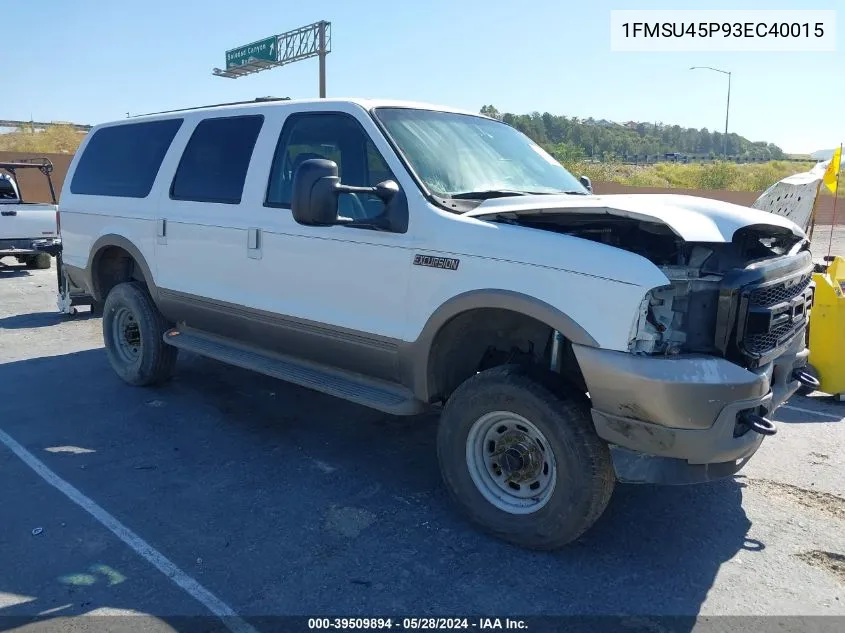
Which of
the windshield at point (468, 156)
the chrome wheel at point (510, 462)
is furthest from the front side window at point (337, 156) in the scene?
the chrome wheel at point (510, 462)

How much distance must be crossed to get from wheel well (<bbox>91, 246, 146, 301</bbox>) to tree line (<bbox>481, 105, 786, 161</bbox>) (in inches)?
2009

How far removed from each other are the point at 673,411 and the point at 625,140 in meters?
111

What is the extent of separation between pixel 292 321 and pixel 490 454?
5.26 feet

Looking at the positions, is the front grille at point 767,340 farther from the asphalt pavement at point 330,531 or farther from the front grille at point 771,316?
the asphalt pavement at point 330,531

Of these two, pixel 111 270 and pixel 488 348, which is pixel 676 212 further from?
pixel 111 270

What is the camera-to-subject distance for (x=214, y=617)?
287 centimetres

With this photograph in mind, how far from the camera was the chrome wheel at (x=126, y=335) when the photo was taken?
599cm

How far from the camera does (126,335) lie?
239 inches

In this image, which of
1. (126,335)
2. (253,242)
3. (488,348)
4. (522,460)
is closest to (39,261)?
(126,335)

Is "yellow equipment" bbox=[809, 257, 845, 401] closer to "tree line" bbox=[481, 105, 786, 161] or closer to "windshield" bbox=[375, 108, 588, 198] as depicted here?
"windshield" bbox=[375, 108, 588, 198]

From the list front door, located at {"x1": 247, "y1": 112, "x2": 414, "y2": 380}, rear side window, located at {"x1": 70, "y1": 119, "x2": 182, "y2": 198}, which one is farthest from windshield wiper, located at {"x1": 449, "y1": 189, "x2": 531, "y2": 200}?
rear side window, located at {"x1": 70, "y1": 119, "x2": 182, "y2": 198}

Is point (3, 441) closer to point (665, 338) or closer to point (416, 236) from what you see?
point (416, 236)

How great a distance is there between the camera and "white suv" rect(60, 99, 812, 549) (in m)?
3.02

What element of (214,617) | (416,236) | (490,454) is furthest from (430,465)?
(214,617)
